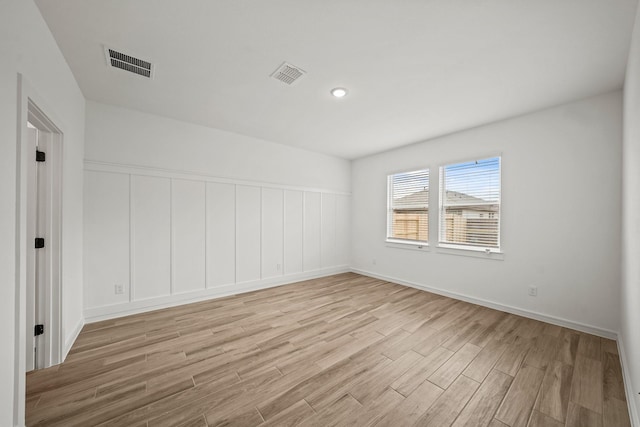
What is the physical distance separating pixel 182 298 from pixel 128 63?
296cm

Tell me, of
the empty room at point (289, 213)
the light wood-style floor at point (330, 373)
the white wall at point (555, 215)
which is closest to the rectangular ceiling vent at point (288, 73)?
the empty room at point (289, 213)

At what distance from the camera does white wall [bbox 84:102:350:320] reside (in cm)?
302

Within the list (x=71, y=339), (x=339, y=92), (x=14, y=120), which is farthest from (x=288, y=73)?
(x=71, y=339)

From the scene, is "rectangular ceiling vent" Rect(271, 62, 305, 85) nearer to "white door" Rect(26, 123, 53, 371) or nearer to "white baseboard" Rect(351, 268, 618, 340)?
"white door" Rect(26, 123, 53, 371)

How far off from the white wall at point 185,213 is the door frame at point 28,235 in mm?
966

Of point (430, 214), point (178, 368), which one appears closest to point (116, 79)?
point (178, 368)

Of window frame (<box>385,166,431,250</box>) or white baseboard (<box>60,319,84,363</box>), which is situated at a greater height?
window frame (<box>385,166,431,250</box>)

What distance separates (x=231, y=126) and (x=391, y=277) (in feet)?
13.4

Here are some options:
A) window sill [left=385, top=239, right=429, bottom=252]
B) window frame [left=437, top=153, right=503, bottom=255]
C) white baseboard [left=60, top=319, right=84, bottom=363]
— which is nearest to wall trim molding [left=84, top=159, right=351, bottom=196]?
white baseboard [left=60, top=319, right=84, bottom=363]

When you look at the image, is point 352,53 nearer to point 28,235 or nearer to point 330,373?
point 330,373

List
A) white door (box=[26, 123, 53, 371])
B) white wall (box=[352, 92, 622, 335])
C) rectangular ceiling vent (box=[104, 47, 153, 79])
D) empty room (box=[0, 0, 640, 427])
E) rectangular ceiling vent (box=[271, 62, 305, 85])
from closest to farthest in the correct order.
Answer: empty room (box=[0, 0, 640, 427]) → white door (box=[26, 123, 53, 371]) → rectangular ceiling vent (box=[104, 47, 153, 79]) → rectangular ceiling vent (box=[271, 62, 305, 85]) → white wall (box=[352, 92, 622, 335])

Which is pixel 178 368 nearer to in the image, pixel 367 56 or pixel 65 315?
pixel 65 315

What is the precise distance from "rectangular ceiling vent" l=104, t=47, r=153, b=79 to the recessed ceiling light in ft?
5.96

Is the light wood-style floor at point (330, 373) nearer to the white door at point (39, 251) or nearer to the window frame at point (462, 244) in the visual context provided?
the white door at point (39, 251)
